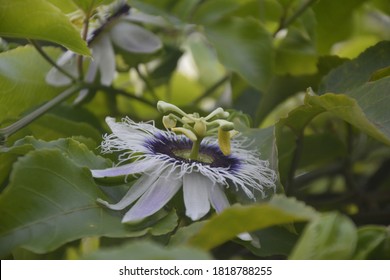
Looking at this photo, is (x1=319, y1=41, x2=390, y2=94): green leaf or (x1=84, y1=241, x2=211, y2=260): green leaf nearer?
(x1=84, y1=241, x2=211, y2=260): green leaf

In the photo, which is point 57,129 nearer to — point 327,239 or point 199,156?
point 199,156

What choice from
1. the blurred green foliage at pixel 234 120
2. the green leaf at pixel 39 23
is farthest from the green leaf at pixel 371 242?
the green leaf at pixel 39 23

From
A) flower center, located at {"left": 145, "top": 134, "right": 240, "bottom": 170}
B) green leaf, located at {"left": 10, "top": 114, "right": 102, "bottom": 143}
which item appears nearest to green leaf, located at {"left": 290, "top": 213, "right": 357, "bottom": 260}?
flower center, located at {"left": 145, "top": 134, "right": 240, "bottom": 170}

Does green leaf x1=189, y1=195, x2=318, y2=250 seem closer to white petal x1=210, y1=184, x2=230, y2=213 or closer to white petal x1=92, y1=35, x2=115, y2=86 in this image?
white petal x1=210, y1=184, x2=230, y2=213

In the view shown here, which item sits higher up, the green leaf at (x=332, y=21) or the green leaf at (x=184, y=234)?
the green leaf at (x=184, y=234)

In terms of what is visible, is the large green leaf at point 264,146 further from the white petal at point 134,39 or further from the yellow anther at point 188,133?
the white petal at point 134,39

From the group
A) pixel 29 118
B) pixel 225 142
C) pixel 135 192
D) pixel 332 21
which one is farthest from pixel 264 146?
pixel 332 21
